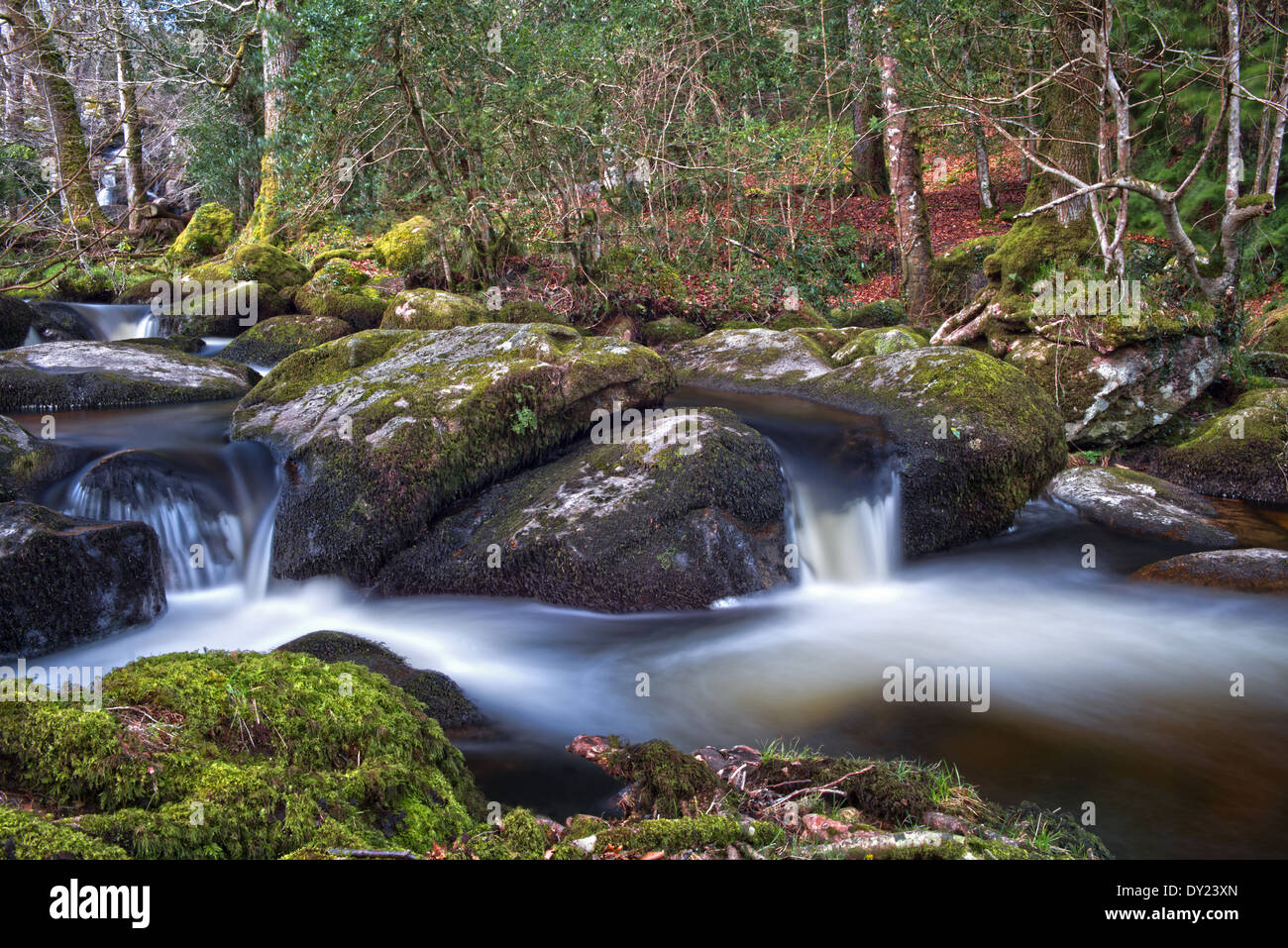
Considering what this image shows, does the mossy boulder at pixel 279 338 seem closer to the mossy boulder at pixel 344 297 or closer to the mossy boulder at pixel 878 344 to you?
the mossy boulder at pixel 344 297

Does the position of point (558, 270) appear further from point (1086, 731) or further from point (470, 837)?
point (470, 837)

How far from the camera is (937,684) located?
18.1ft

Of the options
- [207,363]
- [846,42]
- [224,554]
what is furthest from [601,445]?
[846,42]

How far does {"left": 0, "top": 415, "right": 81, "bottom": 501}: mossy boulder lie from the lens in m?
6.68

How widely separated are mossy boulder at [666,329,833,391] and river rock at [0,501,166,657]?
656 centimetres

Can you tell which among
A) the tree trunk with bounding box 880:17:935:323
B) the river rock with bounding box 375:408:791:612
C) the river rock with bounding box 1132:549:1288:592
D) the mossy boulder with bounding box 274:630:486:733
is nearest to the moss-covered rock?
the mossy boulder with bounding box 274:630:486:733

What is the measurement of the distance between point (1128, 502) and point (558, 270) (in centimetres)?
913

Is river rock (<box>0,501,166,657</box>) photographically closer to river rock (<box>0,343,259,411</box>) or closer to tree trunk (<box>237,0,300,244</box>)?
river rock (<box>0,343,259,411</box>)

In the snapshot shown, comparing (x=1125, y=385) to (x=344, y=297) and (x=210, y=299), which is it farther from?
(x=210, y=299)

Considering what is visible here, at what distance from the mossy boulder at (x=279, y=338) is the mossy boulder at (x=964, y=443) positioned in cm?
804

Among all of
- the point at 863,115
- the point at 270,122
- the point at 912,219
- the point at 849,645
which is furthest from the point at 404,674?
the point at 863,115
